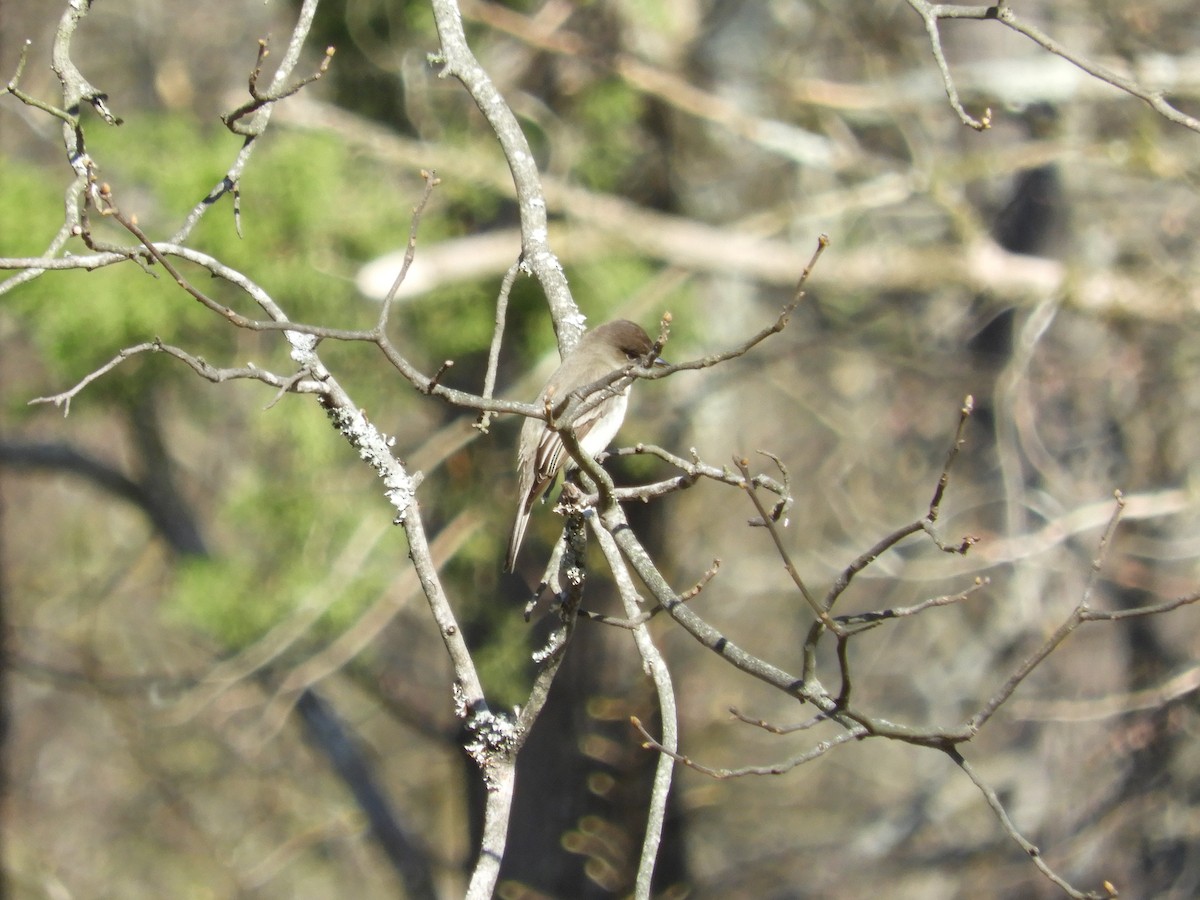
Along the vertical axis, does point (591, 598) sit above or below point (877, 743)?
below

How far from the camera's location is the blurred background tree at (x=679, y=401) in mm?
6219

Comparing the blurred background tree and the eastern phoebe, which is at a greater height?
the blurred background tree

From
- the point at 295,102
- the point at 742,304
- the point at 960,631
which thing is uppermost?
the point at 742,304

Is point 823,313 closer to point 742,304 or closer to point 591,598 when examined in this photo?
point 742,304

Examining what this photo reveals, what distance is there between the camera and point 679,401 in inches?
283

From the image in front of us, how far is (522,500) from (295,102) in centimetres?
275

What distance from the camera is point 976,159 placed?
21.6ft

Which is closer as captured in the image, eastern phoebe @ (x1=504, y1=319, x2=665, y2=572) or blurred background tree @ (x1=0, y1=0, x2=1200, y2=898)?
eastern phoebe @ (x1=504, y1=319, x2=665, y2=572)

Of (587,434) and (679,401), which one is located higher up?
(679,401)

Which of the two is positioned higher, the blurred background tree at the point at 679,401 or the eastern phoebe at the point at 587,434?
the blurred background tree at the point at 679,401

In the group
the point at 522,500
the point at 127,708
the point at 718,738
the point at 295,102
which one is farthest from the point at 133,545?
the point at 522,500

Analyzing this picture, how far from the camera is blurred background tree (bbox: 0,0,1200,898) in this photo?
622 cm

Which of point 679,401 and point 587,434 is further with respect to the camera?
point 679,401

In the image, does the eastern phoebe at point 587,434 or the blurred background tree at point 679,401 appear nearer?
the eastern phoebe at point 587,434
